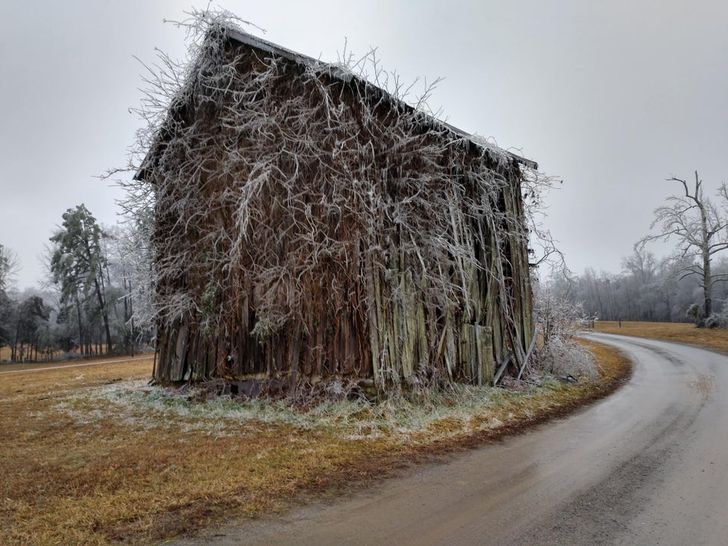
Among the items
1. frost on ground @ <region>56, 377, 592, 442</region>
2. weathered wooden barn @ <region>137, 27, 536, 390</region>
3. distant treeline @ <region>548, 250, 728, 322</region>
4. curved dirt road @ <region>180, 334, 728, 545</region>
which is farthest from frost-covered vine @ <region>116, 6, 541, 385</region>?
distant treeline @ <region>548, 250, 728, 322</region>

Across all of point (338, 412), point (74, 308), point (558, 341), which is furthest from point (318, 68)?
point (74, 308)

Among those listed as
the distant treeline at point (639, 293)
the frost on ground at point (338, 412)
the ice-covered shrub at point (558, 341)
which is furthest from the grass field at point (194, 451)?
the distant treeline at point (639, 293)

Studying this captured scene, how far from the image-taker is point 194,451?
554cm

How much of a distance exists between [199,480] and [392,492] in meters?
1.97

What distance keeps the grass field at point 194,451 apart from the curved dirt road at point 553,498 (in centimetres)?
48

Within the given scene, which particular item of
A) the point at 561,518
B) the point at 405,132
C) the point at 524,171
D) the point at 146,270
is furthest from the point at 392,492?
the point at 524,171

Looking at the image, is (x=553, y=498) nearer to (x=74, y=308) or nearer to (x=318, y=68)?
(x=318, y=68)

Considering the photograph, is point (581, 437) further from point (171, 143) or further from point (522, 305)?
point (171, 143)

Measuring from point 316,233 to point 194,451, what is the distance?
410cm

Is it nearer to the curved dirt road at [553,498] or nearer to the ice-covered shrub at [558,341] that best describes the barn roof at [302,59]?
the ice-covered shrub at [558,341]

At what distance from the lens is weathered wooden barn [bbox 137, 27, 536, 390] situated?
7957 mm

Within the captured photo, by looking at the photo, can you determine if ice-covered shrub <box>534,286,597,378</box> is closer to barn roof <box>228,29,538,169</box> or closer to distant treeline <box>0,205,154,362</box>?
barn roof <box>228,29,538,169</box>

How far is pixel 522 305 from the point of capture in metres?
11.1

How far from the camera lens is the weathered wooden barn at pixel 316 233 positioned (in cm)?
796
